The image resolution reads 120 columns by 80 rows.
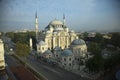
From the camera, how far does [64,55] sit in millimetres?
5945

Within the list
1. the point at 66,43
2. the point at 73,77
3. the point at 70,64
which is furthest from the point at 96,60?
the point at 66,43

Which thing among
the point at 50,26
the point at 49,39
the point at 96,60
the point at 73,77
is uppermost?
the point at 50,26

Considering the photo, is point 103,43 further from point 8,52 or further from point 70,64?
point 8,52

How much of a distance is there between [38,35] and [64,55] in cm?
400

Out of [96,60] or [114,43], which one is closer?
[96,60]

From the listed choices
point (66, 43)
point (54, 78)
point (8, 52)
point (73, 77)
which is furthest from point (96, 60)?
point (8, 52)

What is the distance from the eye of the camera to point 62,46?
8.16 metres

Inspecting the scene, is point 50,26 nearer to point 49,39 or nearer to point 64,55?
point 49,39

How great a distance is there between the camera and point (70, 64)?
590cm

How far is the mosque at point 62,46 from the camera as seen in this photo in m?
5.92

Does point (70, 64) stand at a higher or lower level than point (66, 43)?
lower

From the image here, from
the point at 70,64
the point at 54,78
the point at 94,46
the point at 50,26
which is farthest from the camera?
the point at 50,26

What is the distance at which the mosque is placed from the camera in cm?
592

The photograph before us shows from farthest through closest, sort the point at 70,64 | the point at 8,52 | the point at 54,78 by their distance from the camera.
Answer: the point at 8,52 < the point at 70,64 < the point at 54,78
